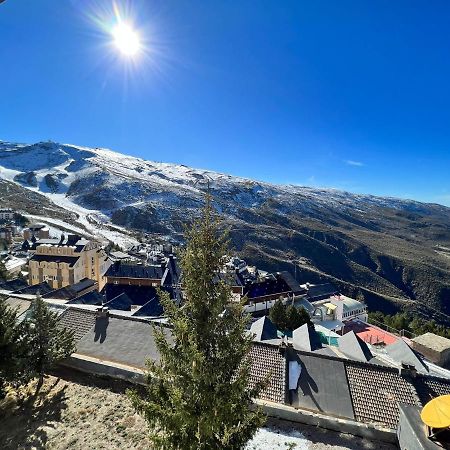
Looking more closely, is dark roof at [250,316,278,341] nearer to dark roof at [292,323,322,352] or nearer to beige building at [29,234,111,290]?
dark roof at [292,323,322,352]

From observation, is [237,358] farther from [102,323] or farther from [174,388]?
[102,323]

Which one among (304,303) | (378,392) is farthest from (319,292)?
(378,392)

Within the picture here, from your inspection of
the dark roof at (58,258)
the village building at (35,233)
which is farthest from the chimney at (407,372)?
the village building at (35,233)

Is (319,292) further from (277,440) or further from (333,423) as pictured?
(277,440)

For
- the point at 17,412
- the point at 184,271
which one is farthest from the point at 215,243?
the point at 17,412

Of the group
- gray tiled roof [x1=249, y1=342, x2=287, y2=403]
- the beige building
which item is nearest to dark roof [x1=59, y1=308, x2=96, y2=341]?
gray tiled roof [x1=249, y1=342, x2=287, y2=403]
